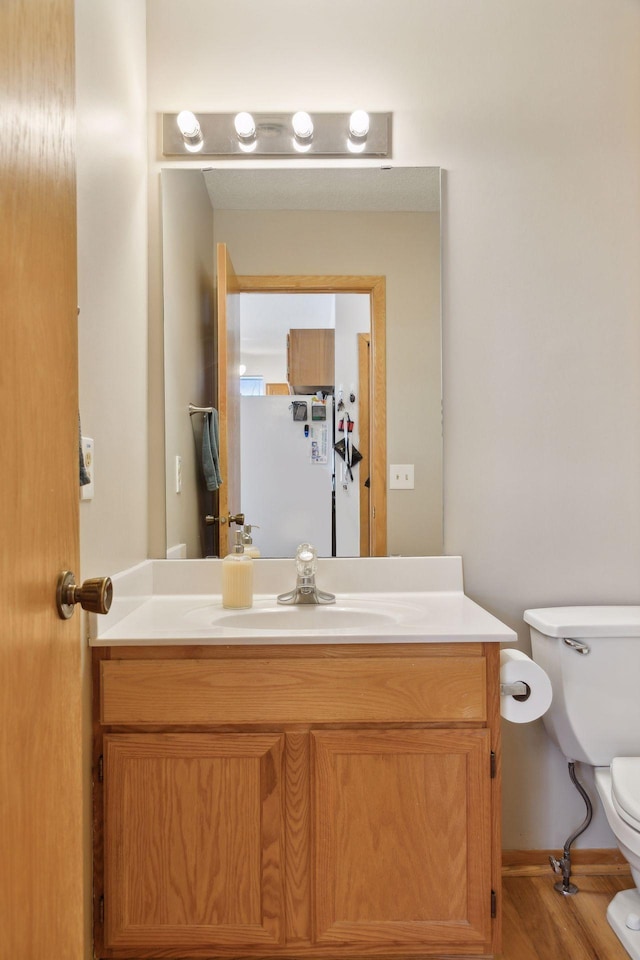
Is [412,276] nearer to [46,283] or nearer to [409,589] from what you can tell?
[409,589]

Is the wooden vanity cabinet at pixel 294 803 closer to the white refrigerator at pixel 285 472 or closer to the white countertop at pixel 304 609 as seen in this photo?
the white countertop at pixel 304 609

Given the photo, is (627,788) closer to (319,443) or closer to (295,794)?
(295,794)

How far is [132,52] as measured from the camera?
1648 millimetres

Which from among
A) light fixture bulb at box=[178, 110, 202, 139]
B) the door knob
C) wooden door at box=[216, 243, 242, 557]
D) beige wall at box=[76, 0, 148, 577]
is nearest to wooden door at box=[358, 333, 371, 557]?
wooden door at box=[216, 243, 242, 557]

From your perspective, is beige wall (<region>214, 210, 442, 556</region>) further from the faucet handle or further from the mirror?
the faucet handle

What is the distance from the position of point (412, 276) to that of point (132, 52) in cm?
95

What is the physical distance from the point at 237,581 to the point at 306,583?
0.60 ft

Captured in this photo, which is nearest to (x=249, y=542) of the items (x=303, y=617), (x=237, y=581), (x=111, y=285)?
(x=237, y=581)

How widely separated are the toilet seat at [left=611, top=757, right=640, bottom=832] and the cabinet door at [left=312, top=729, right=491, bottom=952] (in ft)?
0.97

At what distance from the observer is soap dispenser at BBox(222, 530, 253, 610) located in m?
1.61

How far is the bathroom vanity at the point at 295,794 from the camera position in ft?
4.26

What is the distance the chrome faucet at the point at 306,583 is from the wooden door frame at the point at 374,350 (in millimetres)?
224

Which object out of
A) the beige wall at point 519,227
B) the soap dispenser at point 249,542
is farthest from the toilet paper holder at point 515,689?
the soap dispenser at point 249,542

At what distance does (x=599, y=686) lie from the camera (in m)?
1.56
